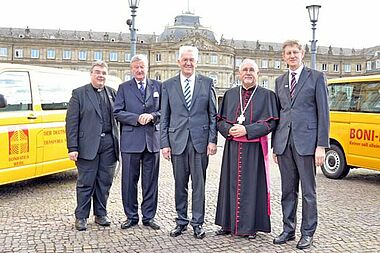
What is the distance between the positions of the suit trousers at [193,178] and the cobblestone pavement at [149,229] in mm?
253

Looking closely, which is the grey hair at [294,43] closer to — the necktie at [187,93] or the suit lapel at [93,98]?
the necktie at [187,93]

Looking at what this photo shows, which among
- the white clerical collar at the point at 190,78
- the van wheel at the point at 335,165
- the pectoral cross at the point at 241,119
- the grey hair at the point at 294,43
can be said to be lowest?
the van wheel at the point at 335,165

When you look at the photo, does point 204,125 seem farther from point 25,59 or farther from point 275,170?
point 25,59

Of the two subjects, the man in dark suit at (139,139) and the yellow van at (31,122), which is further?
the yellow van at (31,122)

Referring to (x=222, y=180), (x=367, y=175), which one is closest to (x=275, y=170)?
(x=367, y=175)

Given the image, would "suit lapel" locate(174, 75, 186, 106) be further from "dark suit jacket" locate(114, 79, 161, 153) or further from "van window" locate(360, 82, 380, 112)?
"van window" locate(360, 82, 380, 112)

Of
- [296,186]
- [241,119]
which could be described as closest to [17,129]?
[241,119]

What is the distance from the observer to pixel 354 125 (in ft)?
33.4

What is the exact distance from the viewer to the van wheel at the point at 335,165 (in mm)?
10609

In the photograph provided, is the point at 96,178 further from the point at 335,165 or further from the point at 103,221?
the point at 335,165

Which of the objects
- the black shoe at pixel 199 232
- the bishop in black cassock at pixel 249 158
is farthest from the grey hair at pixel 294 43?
the black shoe at pixel 199 232

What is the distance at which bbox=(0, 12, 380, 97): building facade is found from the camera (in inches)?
3570

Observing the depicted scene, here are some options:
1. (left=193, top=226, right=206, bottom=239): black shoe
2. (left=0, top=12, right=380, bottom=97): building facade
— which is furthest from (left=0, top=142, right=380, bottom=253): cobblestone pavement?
(left=0, top=12, right=380, bottom=97): building facade

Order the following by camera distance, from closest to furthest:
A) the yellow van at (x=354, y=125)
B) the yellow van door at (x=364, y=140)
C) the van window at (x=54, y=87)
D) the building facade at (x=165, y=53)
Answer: the van window at (x=54, y=87), the yellow van door at (x=364, y=140), the yellow van at (x=354, y=125), the building facade at (x=165, y=53)
